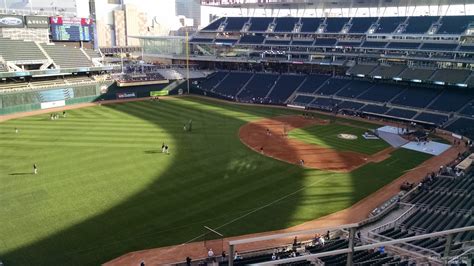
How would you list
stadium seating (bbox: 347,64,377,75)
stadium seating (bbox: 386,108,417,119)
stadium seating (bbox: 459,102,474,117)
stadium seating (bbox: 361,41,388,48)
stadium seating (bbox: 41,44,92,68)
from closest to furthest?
stadium seating (bbox: 459,102,474,117), stadium seating (bbox: 386,108,417,119), stadium seating (bbox: 41,44,92,68), stadium seating (bbox: 361,41,388,48), stadium seating (bbox: 347,64,377,75)

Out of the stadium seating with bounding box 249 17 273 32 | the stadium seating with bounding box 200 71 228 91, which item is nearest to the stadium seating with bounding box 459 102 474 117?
the stadium seating with bounding box 249 17 273 32

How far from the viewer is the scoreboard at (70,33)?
73.0 m

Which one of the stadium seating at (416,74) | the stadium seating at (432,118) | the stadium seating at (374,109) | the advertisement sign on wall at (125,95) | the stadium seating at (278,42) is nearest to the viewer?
the stadium seating at (432,118)

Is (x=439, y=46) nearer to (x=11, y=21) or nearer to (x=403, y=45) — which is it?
(x=403, y=45)

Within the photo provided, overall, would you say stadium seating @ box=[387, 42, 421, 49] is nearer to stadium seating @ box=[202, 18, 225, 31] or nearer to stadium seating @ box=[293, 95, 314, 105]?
stadium seating @ box=[293, 95, 314, 105]

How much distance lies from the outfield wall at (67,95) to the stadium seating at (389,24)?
46.0 meters

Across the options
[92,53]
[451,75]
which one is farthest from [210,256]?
[92,53]

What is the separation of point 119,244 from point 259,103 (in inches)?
2163

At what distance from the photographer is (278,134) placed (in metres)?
50.6

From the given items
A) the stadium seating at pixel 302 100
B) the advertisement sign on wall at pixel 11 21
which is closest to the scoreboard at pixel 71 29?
the advertisement sign on wall at pixel 11 21

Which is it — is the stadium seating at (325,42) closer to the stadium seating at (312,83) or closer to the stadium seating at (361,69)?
the stadium seating at (312,83)

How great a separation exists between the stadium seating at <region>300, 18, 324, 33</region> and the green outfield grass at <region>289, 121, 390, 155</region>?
33.2 metres

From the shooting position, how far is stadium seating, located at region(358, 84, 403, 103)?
64.6 m

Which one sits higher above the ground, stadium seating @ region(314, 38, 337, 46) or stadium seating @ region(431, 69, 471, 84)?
stadium seating @ region(314, 38, 337, 46)
